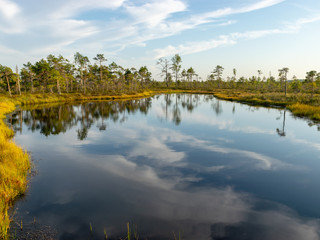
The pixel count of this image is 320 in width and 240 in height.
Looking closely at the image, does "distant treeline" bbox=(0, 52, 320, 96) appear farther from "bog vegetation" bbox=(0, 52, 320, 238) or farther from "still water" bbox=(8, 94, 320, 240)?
"still water" bbox=(8, 94, 320, 240)

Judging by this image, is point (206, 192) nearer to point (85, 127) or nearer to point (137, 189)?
point (137, 189)

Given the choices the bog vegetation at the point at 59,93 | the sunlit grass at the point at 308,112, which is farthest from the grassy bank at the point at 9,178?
the sunlit grass at the point at 308,112

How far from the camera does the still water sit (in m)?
8.92

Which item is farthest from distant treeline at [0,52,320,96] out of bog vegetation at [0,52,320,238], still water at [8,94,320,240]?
still water at [8,94,320,240]

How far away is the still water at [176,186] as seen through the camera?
892 centimetres

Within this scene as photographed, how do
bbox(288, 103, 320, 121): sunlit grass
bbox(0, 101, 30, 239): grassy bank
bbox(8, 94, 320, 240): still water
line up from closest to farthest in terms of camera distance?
1. bbox(0, 101, 30, 239): grassy bank
2. bbox(8, 94, 320, 240): still water
3. bbox(288, 103, 320, 121): sunlit grass

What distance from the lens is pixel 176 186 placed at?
12.6 metres

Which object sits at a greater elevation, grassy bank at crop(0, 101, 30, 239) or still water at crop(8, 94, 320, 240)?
grassy bank at crop(0, 101, 30, 239)

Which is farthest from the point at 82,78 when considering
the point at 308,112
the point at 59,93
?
the point at 308,112

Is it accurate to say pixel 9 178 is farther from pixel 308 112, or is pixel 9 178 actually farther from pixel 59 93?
pixel 59 93

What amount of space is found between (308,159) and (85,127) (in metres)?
27.4

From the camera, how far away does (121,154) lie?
736 inches

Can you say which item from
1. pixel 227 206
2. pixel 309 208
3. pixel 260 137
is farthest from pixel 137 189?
pixel 260 137

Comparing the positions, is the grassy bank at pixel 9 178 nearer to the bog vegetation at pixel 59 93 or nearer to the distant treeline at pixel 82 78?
the bog vegetation at pixel 59 93
